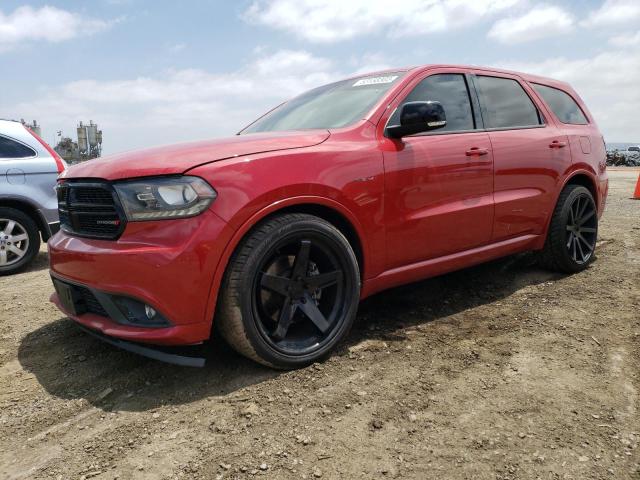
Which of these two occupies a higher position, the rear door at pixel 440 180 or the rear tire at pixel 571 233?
the rear door at pixel 440 180

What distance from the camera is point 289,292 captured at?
2.63 metres

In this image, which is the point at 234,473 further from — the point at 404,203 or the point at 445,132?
the point at 445,132

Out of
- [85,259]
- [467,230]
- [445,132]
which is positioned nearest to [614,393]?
[467,230]

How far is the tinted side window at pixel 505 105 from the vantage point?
3740 millimetres

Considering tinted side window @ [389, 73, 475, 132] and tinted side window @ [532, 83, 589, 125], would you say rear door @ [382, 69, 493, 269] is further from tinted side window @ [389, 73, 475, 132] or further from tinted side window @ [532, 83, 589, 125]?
tinted side window @ [532, 83, 589, 125]

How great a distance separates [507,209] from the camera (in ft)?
12.0

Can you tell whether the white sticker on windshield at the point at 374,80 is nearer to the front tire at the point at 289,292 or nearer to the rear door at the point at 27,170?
the front tire at the point at 289,292

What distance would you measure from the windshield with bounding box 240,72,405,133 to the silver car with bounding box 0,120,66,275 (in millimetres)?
2832

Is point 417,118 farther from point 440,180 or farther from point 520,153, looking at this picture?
point 520,153

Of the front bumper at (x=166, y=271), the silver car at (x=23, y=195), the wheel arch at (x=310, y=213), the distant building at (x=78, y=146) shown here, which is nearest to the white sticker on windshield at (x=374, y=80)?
the wheel arch at (x=310, y=213)

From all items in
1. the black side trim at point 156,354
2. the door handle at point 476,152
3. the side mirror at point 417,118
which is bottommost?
the black side trim at point 156,354

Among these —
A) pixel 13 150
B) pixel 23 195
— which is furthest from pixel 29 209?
pixel 13 150

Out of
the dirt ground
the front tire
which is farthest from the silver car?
the front tire

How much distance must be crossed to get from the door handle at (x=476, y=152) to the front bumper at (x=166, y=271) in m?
1.84
